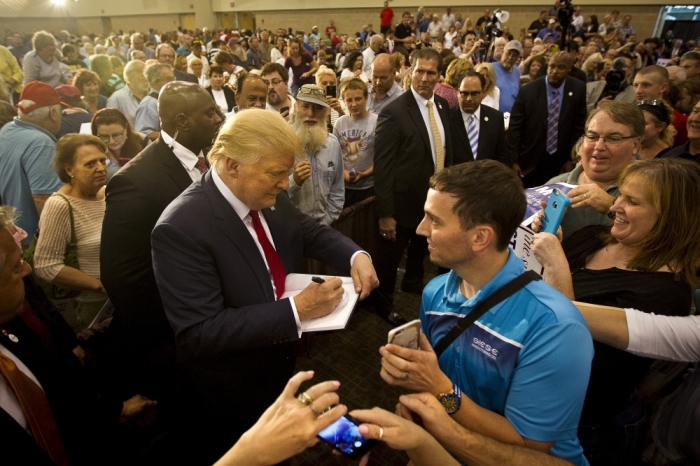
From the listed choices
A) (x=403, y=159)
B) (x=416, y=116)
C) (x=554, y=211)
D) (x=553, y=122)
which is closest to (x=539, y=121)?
(x=553, y=122)

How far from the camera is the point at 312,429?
42.9 inches

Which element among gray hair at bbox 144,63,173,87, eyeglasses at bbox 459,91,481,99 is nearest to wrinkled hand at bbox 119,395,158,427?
eyeglasses at bbox 459,91,481,99

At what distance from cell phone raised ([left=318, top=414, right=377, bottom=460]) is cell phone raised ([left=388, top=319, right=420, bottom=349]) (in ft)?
0.88

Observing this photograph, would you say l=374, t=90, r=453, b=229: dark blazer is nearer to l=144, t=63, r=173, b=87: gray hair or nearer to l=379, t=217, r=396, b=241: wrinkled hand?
l=379, t=217, r=396, b=241: wrinkled hand

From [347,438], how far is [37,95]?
3.70 metres

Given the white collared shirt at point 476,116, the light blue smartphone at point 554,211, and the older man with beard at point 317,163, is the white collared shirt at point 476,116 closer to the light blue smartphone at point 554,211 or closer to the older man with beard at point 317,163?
the older man with beard at point 317,163

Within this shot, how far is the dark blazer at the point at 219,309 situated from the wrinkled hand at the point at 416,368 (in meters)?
0.50

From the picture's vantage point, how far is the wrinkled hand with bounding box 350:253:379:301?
1846 millimetres

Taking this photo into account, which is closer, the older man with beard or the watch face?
the watch face

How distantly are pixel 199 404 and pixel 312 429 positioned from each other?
946 mm

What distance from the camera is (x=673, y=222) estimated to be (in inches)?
63.6

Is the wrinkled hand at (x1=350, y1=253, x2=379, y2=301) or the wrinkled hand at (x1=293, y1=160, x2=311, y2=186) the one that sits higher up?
the wrinkled hand at (x1=293, y1=160, x2=311, y2=186)

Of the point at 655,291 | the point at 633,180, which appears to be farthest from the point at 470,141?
the point at 655,291

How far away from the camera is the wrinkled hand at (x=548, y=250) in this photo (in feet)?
5.53
